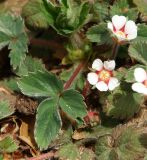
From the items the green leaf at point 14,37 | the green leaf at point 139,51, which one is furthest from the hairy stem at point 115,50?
the green leaf at point 14,37

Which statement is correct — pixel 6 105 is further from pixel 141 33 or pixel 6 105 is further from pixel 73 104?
pixel 141 33

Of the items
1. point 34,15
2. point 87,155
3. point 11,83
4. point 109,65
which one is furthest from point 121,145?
point 34,15

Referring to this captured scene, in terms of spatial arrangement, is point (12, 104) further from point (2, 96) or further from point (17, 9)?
point (17, 9)

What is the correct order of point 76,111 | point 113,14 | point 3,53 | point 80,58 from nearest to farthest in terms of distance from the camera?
1. point 76,111
2. point 113,14
3. point 80,58
4. point 3,53

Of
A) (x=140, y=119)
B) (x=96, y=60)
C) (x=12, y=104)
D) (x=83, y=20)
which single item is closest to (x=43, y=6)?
(x=83, y=20)

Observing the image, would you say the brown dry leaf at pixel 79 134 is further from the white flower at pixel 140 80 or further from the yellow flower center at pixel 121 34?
the yellow flower center at pixel 121 34

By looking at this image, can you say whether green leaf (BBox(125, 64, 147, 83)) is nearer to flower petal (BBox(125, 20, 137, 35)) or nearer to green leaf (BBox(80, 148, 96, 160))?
flower petal (BBox(125, 20, 137, 35))
